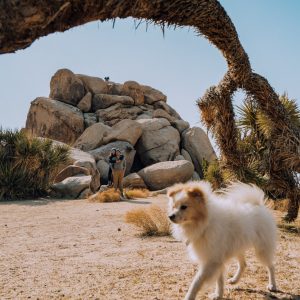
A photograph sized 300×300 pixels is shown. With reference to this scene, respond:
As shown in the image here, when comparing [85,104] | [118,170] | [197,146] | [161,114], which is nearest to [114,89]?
[85,104]

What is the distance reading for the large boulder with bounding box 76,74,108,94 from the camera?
127ft

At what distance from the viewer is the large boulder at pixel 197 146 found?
34.5 m

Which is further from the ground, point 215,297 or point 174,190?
point 174,190

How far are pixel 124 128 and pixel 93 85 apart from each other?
9.24 meters

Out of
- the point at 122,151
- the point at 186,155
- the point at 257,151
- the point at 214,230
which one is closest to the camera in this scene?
the point at 214,230

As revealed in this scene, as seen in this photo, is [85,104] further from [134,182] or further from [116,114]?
[134,182]

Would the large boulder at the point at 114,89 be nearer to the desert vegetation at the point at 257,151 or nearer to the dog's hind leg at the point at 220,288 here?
the desert vegetation at the point at 257,151

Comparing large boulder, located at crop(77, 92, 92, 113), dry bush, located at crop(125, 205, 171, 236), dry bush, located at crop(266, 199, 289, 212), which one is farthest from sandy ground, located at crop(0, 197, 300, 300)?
large boulder, located at crop(77, 92, 92, 113)

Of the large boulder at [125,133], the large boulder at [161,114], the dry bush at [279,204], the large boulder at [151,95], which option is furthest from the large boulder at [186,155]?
the dry bush at [279,204]

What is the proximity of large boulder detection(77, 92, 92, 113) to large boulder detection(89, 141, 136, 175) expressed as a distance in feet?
25.2

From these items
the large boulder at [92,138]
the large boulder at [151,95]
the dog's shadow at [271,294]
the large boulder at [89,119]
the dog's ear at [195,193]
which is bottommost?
the dog's shadow at [271,294]

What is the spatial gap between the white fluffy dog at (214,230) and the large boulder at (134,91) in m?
34.3

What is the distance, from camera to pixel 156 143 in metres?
32.9

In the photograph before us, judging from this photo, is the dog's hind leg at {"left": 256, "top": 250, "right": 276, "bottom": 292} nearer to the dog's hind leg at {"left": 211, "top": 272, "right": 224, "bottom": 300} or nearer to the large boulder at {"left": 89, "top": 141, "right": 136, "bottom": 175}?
the dog's hind leg at {"left": 211, "top": 272, "right": 224, "bottom": 300}
